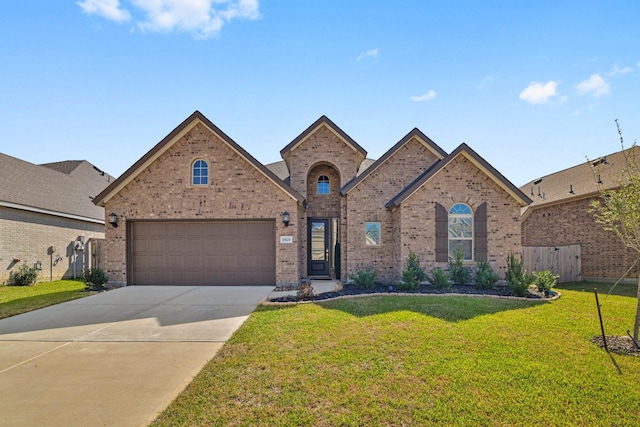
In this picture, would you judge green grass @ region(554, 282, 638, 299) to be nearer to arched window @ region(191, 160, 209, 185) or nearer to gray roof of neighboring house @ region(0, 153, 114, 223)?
arched window @ region(191, 160, 209, 185)

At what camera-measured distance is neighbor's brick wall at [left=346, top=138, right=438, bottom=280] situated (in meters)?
12.3

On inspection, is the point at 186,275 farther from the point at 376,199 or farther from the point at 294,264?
the point at 376,199

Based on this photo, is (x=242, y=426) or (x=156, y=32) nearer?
(x=242, y=426)

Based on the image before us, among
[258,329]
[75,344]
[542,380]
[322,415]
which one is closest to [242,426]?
[322,415]

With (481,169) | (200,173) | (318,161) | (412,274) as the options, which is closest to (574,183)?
(481,169)

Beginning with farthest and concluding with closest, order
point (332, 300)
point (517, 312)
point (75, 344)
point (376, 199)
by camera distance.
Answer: point (376, 199) < point (332, 300) < point (517, 312) < point (75, 344)

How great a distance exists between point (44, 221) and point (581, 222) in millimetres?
24250

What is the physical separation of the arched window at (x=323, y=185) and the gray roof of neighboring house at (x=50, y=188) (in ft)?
40.3

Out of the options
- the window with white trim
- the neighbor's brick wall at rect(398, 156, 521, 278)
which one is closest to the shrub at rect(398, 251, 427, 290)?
the neighbor's brick wall at rect(398, 156, 521, 278)

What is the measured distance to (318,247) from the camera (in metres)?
13.5

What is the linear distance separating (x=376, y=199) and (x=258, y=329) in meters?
7.57

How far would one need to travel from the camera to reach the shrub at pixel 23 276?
13102mm

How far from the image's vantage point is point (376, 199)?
12.4m

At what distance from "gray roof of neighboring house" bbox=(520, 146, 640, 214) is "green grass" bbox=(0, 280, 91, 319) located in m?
18.6
